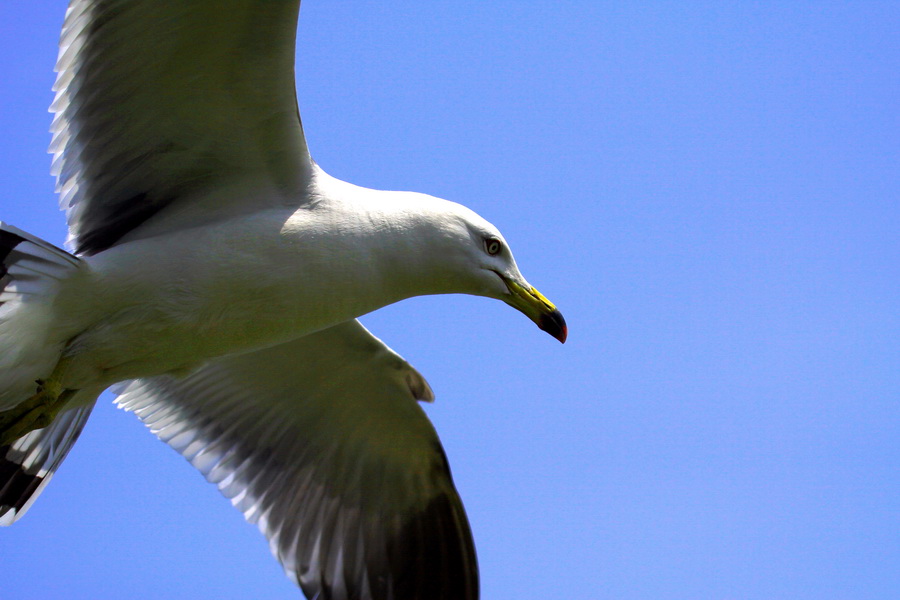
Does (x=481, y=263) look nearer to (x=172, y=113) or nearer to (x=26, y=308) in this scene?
(x=172, y=113)

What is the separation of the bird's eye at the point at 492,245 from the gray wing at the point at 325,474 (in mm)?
1312

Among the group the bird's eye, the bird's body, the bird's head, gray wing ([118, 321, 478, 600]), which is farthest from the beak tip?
gray wing ([118, 321, 478, 600])

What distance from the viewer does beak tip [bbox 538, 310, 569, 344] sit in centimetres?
545

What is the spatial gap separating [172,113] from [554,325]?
78.3 inches

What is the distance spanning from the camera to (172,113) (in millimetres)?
5031

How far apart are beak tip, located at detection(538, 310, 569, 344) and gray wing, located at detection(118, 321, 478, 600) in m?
1.12

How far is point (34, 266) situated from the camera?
4691 millimetres

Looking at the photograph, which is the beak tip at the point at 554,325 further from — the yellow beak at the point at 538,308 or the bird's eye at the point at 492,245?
the bird's eye at the point at 492,245

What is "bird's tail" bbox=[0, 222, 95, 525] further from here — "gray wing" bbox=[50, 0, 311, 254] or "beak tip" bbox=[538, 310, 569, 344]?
"beak tip" bbox=[538, 310, 569, 344]

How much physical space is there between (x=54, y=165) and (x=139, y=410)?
1682mm

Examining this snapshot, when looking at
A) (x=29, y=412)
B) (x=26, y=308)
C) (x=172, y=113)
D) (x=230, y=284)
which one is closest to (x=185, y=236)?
(x=230, y=284)

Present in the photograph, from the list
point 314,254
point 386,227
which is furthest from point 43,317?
point 386,227

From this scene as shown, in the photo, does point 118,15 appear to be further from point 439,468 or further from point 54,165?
point 439,468

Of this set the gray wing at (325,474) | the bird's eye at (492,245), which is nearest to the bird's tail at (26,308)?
the gray wing at (325,474)
